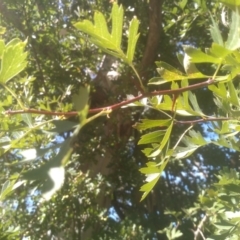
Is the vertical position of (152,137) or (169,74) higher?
(169,74)

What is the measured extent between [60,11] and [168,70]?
1568mm

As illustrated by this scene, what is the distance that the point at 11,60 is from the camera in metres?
0.47

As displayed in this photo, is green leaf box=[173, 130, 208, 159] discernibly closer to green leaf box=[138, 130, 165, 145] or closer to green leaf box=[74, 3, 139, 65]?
A: green leaf box=[138, 130, 165, 145]

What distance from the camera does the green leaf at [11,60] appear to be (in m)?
0.47

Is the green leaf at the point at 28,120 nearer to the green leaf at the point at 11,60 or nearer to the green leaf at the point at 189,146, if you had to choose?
the green leaf at the point at 11,60

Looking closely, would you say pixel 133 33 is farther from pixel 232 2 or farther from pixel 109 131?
pixel 109 131

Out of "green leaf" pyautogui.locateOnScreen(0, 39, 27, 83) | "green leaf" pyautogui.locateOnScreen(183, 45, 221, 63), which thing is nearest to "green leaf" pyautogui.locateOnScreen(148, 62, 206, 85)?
"green leaf" pyautogui.locateOnScreen(183, 45, 221, 63)

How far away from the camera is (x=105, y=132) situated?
196 centimetres

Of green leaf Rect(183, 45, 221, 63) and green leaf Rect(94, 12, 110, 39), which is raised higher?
green leaf Rect(94, 12, 110, 39)

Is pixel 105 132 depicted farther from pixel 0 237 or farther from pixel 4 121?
pixel 4 121

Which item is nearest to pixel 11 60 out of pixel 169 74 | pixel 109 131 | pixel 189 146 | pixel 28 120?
pixel 28 120

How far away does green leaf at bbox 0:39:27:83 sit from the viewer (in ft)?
1.54

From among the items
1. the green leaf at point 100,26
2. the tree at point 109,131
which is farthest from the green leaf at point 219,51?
the tree at point 109,131

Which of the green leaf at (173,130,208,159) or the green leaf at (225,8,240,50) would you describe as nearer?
the green leaf at (225,8,240,50)
